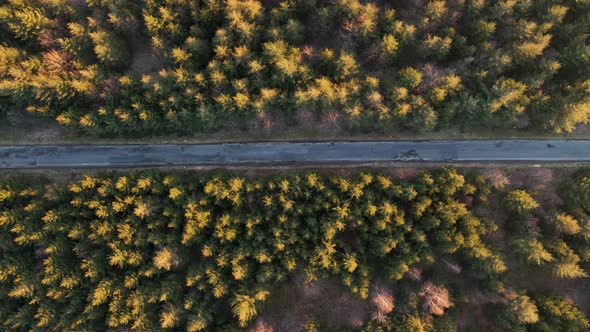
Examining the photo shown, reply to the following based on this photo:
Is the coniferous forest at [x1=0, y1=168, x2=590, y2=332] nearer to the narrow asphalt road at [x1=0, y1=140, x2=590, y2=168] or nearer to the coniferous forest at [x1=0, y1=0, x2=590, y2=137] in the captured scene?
the narrow asphalt road at [x1=0, y1=140, x2=590, y2=168]

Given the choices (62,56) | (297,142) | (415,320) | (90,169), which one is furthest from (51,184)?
(415,320)

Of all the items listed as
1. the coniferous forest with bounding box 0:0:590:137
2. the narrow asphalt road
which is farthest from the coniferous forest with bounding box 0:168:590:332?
the coniferous forest with bounding box 0:0:590:137

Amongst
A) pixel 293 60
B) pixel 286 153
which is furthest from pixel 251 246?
pixel 293 60

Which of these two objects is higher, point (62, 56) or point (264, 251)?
point (62, 56)

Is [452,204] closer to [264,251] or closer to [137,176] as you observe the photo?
[264,251]

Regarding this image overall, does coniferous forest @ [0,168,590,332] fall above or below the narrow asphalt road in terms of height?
below

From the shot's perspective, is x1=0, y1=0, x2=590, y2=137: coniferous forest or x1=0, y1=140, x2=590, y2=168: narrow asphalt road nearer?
x1=0, y1=0, x2=590, y2=137: coniferous forest

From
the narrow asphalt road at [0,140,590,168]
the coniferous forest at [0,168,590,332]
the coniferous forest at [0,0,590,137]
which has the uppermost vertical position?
the coniferous forest at [0,0,590,137]
